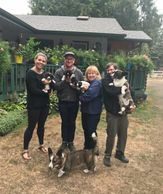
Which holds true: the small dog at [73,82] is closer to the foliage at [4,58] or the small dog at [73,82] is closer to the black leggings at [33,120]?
the black leggings at [33,120]

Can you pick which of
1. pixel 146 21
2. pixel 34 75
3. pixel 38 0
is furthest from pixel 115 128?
pixel 146 21

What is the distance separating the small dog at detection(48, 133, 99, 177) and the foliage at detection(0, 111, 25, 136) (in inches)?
98.7

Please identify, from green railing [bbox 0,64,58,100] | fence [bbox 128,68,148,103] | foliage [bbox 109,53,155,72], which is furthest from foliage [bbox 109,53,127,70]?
green railing [bbox 0,64,58,100]

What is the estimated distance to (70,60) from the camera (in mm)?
5195

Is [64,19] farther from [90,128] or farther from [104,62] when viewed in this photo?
[90,128]

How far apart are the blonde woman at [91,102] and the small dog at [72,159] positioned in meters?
0.23

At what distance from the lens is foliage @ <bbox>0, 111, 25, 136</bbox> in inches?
275

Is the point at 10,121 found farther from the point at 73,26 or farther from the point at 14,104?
the point at 73,26

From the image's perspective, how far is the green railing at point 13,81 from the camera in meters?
9.19

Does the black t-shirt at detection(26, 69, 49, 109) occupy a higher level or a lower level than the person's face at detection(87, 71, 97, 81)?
lower

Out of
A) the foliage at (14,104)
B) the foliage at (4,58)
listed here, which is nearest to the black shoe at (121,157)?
the foliage at (14,104)

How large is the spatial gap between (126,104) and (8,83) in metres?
5.34

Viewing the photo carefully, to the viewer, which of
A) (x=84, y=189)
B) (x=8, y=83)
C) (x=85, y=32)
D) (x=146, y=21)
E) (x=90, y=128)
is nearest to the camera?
(x=84, y=189)

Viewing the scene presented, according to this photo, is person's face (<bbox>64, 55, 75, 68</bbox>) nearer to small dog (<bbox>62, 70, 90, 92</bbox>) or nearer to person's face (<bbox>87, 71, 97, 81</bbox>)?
small dog (<bbox>62, 70, 90, 92</bbox>)
